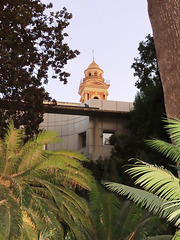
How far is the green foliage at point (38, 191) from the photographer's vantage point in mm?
6312

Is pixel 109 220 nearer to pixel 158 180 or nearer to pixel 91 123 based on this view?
pixel 158 180

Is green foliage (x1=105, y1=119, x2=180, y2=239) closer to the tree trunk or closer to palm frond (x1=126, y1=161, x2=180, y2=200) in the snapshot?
palm frond (x1=126, y1=161, x2=180, y2=200)

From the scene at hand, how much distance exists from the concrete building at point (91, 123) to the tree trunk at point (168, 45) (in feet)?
49.0

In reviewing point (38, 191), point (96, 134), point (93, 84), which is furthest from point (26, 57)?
point (93, 84)

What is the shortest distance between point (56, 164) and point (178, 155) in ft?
15.4

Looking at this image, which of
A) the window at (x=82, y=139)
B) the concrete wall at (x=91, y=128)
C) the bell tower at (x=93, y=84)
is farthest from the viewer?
the bell tower at (x=93, y=84)

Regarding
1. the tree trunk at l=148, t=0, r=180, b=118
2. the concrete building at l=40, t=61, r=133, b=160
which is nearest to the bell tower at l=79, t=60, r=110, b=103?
the concrete building at l=40, t=61, r=133, b=160

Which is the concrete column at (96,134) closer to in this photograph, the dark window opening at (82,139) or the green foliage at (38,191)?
the dark window opening at (82,139)

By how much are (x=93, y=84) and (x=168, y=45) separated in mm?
41121

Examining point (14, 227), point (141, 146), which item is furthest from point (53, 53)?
point (141, 146)

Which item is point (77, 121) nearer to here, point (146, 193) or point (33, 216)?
point (33, 216)

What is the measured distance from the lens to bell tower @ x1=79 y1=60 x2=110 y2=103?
47.2 meters

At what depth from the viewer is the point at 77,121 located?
25.8 metres

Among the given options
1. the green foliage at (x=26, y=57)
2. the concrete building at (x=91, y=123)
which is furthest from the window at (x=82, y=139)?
the green foliage at (x=26, y=57)
